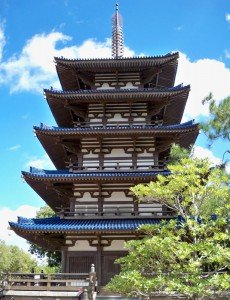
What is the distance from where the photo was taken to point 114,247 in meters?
20.8

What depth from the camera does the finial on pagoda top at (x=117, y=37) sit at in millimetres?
30906

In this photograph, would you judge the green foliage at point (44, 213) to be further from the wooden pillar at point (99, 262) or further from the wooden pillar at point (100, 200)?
the wooden pillar at point (99, 262)

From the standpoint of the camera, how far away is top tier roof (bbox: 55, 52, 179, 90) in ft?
81.6

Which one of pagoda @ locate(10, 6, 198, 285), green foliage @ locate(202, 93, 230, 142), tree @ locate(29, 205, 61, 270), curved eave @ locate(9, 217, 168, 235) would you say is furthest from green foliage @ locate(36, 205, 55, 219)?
green foliage @ locate(202, 93, 230, 142)

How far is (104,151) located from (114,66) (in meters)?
6.08

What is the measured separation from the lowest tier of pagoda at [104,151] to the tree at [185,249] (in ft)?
19.0

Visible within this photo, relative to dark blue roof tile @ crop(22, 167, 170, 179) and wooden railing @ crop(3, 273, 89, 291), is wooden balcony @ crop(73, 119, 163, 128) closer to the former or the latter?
dark blue roof tile @ crop(22, 167, 170, 179)

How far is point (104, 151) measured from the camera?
23547 millimetres

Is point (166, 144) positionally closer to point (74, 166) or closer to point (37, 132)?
point (74, 166)

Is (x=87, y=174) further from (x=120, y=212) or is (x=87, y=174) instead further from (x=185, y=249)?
(x=185, y=249)

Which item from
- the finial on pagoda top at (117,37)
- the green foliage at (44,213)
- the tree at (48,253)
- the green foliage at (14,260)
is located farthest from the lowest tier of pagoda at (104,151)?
the green foliage at (14,260)

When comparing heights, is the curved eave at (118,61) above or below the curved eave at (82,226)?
above

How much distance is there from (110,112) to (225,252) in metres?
14.9

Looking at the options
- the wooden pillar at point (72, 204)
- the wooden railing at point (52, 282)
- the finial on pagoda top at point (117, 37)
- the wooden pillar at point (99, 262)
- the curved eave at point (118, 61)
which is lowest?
the wooden railing at point (52, 282)
